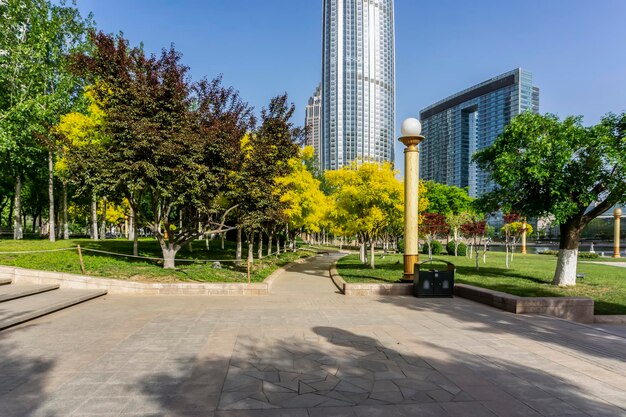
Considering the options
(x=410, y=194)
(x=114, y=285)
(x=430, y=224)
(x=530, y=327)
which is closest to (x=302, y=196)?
(x=410, y=194)

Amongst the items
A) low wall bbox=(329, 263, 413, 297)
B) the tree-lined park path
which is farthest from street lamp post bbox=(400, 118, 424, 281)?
the tree-lined park path

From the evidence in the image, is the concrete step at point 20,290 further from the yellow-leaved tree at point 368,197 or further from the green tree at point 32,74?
the green tree at point 32,74

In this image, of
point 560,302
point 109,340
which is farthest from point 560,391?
point 109,340

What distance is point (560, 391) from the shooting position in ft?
14.3

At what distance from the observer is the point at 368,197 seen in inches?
725

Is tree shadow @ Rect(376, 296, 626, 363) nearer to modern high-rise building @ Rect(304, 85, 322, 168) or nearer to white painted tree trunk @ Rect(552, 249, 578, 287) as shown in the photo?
white painted tree trunk @ Rect(552, 249, 578, 287)

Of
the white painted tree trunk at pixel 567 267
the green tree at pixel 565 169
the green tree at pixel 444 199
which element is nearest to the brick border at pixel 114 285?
the green tree at pixel 565 169

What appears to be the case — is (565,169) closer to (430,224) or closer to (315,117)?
(430,224)

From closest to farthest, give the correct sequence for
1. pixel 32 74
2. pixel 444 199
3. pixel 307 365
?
pixel 307 365 → pixel 32 74 → pixel 444 199

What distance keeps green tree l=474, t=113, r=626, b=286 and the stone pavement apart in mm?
6488

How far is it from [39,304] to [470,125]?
168332 mm

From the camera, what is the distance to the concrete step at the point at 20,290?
9125 millimetres

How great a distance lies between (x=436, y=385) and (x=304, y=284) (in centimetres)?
1049

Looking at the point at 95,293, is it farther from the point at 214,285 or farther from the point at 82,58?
the point at 82,58
